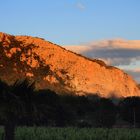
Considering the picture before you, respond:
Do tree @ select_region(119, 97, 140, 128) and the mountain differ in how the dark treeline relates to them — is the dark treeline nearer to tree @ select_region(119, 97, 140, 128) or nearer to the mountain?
tree @ select_region(119, 97, 140, 128)

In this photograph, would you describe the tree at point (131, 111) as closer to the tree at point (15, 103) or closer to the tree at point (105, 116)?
the tree at point (105, 116)

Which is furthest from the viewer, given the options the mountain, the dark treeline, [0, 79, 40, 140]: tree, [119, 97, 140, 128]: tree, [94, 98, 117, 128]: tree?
the mountain

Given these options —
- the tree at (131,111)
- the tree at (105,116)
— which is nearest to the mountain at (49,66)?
the tree at (131,111)

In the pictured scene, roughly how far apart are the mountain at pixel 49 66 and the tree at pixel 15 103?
12259cm

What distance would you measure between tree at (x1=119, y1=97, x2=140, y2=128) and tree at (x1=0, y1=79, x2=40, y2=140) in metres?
72.7

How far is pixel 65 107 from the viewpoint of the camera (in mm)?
109375

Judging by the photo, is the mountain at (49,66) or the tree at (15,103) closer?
the tree at (15,103)

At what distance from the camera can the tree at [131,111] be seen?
10944cm

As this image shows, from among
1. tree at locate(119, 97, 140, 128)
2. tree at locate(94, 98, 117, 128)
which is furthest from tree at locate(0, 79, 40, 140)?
tree at locate(119, 97, 140, 128)

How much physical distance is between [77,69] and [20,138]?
150 metres

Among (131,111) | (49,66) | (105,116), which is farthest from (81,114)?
(49,66)

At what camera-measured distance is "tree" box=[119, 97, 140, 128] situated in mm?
109438

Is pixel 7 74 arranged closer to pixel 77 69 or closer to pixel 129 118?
pixel 77 69

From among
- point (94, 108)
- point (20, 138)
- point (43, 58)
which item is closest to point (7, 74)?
point (43, 58)
